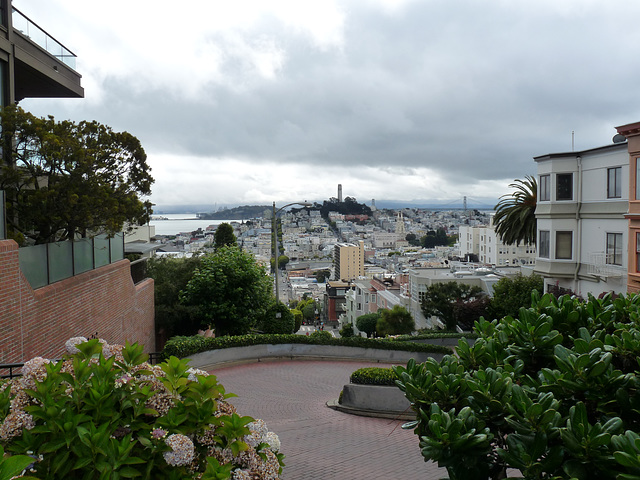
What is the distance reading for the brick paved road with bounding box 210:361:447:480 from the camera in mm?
8797

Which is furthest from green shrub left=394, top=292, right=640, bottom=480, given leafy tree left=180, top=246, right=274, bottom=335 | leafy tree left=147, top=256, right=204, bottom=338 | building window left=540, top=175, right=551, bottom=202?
building window left=540, top=175, right=551, bottom=202

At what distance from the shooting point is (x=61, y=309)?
12773mm

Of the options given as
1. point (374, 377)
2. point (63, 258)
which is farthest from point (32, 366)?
point (374, 377)

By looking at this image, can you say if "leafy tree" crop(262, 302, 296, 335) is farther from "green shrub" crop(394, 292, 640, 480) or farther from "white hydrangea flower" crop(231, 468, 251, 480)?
"white hydrangea flower" crop(231, 468, 251, 480)

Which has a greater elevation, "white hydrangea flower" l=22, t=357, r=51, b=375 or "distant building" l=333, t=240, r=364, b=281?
"white hydrangea flower" l=22, t=357, r=51, b=375

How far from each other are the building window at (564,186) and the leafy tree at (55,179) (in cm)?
2094

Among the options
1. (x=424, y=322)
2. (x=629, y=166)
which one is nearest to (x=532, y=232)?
(x=629, y=166)

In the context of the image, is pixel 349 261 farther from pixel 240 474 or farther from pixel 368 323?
pixel 240 474

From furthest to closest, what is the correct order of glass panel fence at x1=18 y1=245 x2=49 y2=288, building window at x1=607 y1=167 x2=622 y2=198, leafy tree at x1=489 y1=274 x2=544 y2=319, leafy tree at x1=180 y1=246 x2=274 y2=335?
leafy tree at x1=489 y1=274 x2=544 y2=319, building window at x1=607 y1=167 x2=622 y2=198, leafy tree at x1=180 y1=246 x2=274 y2=335, glass panel fence at x1=18 y1=245 x2=49 y2=288

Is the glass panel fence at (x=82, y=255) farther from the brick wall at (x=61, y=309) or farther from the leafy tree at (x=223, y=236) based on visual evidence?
the leafy tree at (x=223, y=236)

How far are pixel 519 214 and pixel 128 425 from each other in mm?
34375

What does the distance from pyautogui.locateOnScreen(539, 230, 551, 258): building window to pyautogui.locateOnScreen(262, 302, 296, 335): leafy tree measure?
1390cm

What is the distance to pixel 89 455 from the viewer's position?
2998mm

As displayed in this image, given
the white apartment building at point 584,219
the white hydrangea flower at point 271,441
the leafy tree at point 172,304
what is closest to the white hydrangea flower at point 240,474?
the white hydrangea flower at point 271,441
